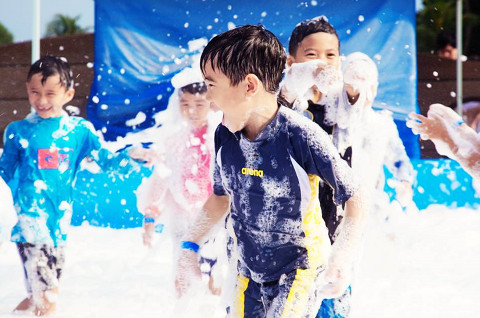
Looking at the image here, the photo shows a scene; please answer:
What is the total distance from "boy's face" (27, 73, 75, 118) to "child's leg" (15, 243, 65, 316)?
80 centimetres

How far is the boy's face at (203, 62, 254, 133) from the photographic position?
194 cm

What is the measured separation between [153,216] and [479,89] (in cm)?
670

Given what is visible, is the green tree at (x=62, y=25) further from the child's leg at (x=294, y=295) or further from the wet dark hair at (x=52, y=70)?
the child's leg at (x=294, y=295)

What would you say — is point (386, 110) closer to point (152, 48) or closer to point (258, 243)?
point (152, 48)

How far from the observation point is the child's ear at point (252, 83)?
1.93 m

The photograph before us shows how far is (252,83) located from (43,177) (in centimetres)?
216

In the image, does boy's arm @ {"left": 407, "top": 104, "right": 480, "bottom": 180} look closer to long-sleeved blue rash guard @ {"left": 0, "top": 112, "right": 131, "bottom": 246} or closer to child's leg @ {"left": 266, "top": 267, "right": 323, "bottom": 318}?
child's leg @ {"left": 266, "top": 267, "right": 323, "bottom": 318}

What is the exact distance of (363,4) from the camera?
7152mm

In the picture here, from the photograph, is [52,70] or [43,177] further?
[52,70]

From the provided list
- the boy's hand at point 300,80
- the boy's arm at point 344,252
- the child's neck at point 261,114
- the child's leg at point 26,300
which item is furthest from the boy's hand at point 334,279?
the child's leg at point 26,300

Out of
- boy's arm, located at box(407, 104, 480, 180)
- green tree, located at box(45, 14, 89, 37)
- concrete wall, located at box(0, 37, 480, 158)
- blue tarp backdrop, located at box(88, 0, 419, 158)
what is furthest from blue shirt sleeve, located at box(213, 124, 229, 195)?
green tree, located at box(45, 14, 89, 37)

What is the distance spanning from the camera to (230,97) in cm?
195

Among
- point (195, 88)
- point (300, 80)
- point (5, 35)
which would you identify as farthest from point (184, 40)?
point (5, 35)

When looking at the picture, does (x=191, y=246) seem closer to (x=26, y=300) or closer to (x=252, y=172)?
(x=252, y=172)
